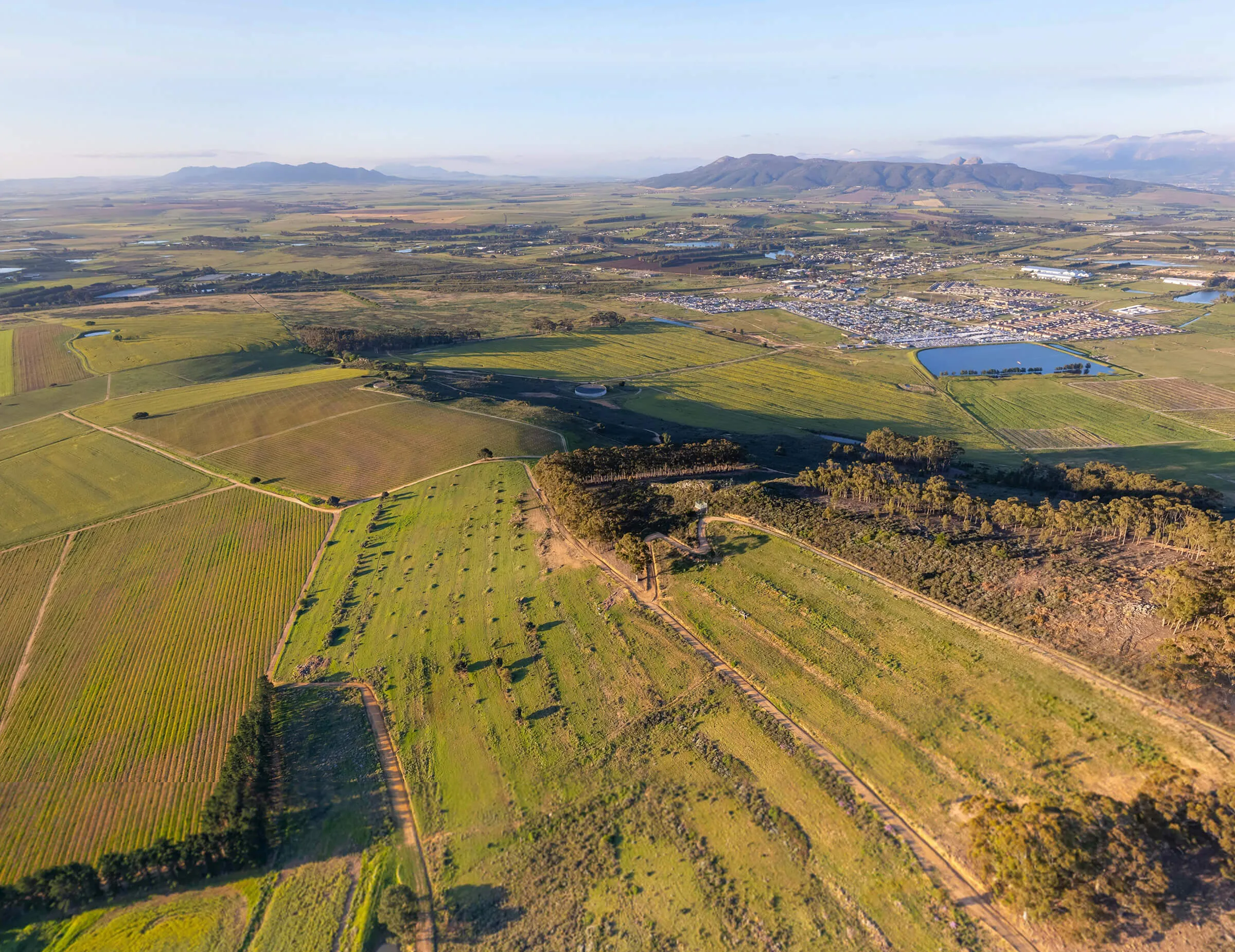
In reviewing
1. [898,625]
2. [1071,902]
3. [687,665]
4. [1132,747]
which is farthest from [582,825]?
[1132,747]

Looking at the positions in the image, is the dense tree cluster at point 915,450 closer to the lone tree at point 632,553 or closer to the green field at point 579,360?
the lone tree at point 632,553

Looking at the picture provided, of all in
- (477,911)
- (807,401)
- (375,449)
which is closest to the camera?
(477,911)

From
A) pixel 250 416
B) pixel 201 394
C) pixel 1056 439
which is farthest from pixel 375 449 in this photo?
pixel 1056 439

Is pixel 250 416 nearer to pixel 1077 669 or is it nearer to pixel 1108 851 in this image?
pixel 1077 669

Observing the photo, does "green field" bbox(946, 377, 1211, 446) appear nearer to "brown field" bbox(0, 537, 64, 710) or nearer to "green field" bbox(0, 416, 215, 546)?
"green field" bbox(0, 416, 215, 546)

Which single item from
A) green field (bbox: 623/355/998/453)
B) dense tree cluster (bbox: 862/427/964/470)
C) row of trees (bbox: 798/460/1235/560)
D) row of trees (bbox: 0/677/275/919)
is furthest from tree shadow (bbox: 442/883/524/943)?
green field (bbox: 623/355/998/453)

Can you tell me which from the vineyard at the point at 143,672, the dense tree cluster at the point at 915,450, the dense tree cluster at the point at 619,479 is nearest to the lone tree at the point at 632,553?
the dense tree cluster at the point at 619,479
